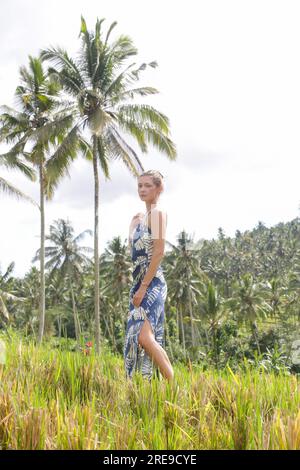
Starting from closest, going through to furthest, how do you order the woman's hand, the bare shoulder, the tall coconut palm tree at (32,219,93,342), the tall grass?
the tall grass < the woman's hand < the bare shoulder < the tall coconut palm tree at (32,219,93,342)

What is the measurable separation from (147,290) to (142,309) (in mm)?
138

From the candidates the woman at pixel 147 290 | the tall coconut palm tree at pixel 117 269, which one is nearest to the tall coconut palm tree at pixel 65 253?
the tall coconut palm tree at pixel 117 269

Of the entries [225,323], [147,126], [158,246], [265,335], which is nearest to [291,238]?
[265,335]

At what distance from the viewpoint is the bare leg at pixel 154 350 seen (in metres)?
2.82

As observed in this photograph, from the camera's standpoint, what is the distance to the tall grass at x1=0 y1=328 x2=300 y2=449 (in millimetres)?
1478

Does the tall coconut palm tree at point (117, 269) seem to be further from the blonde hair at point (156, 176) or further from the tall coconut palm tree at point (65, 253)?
the blonde hair at point (156, 176)

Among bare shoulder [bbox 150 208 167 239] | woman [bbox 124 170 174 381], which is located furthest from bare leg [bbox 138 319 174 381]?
bare shoulder [bbox 150 208 167 239]

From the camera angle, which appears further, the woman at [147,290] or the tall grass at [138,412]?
the woman at [147,290]

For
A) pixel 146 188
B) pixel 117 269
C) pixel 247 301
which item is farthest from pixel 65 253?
pixel 146 188

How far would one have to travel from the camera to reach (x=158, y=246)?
3135 mm

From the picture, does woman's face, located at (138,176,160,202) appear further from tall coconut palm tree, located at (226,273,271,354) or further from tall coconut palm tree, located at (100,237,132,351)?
tall coconut palm tree, located at (226,273,271,354)

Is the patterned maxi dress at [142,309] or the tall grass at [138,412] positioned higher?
the patterned maxi dress at [142,309]
